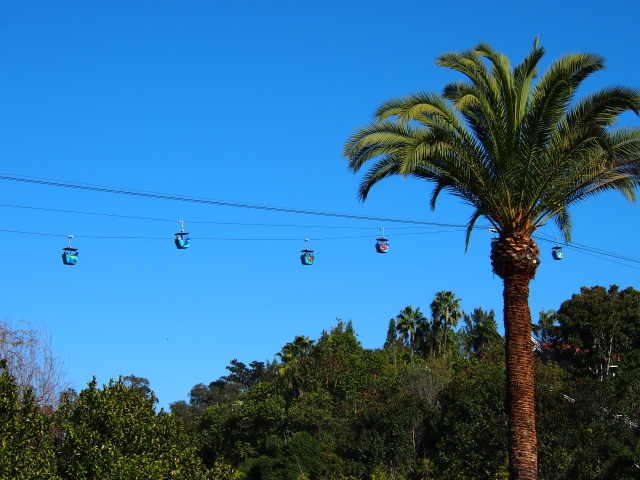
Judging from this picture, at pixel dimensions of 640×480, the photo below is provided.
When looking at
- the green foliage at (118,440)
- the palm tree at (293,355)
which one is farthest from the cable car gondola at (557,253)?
the palm tree at (293,355)

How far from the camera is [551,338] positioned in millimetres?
59125

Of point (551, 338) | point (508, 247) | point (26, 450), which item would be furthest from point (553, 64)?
A: point (551, 338)

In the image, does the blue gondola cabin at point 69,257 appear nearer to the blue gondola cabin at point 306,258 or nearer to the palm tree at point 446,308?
the blue gondola cabin at point 306,258

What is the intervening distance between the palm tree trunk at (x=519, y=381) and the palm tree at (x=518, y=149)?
19 millimetres

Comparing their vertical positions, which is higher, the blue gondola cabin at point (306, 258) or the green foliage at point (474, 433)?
the blue gondola cabin at point (306, 258)

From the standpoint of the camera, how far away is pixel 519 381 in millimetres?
16234

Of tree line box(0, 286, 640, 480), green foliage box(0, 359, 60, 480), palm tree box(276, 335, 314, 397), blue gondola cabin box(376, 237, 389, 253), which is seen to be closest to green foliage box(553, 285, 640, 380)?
tree line box(0, 286, 640, 480)

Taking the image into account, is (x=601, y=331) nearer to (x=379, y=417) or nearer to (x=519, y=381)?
(x=379, y=417)

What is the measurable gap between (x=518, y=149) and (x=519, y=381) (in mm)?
4554

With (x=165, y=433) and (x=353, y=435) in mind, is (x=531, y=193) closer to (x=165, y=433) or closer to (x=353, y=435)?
(x=165, y=433)

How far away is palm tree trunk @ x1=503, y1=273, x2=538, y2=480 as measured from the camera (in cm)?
1606

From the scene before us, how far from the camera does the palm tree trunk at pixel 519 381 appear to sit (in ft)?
52.7

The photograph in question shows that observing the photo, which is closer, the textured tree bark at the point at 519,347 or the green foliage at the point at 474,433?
the textured tree bark at the point at 519,347

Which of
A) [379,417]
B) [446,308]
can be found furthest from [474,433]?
[446,308]
